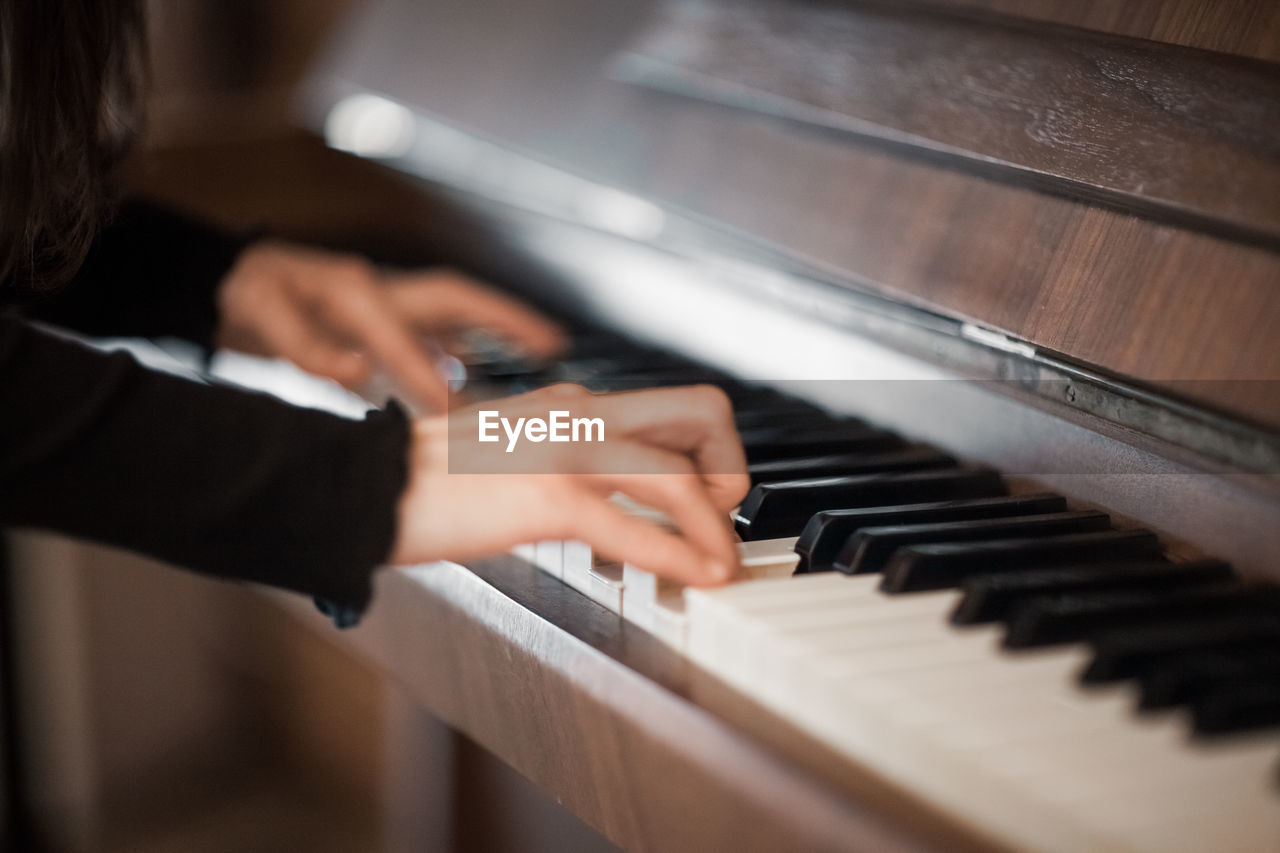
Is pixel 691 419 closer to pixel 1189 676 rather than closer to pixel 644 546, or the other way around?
pixel 644 546

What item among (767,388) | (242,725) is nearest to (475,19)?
(767,388)

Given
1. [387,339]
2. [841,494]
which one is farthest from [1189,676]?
[387,339]

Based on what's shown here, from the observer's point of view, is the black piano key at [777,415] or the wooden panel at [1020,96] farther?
the black piano key at [777,415]

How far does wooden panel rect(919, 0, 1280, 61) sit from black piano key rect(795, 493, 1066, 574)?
0.28 m

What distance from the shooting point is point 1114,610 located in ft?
1.86

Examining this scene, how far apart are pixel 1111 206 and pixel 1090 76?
0.31 feet

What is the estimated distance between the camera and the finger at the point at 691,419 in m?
0.70

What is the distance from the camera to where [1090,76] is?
2.46 ft

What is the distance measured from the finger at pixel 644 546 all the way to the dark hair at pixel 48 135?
14.8 inches

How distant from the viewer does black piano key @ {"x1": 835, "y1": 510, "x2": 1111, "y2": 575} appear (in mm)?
644

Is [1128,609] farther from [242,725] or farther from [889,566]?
[242,725]

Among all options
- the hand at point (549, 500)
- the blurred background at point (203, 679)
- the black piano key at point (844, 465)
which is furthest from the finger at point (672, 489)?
the blurred background at point (203, 679)

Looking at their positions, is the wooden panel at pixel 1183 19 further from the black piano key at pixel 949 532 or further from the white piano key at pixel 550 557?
the white piano key at pixel 550 557

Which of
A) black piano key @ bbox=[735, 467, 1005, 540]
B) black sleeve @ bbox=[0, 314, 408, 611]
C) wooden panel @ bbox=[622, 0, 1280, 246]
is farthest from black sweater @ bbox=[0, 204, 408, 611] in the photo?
wooden panel @ bbox=[622, 0, 1280, 246]
